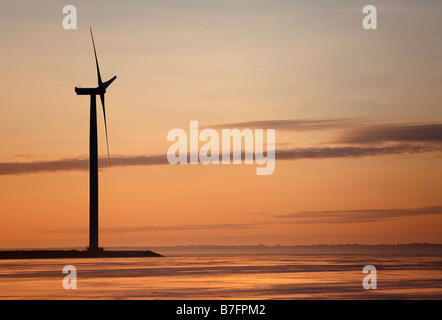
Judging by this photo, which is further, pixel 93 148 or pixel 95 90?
pixel 95 90

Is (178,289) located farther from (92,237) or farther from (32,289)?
(92,237)

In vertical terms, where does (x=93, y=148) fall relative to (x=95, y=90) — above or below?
below

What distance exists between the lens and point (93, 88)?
147750 mm

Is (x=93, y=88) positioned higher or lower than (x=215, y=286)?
higher

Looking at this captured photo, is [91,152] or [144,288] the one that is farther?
[91,152]

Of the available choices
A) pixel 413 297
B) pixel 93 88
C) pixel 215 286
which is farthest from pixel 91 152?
pixel 413 297
